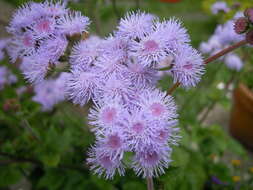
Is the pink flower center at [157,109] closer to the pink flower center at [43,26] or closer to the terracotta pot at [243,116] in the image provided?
the pink flower center at [43,26]

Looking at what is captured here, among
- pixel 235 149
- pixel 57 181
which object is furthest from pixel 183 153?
pixel 57 181

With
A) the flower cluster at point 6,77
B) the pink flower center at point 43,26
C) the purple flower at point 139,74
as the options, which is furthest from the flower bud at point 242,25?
the flower cluster at point 6,77

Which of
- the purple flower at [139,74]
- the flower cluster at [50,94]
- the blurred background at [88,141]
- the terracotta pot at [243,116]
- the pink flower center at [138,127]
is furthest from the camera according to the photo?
the terracotta pot at [243,116]

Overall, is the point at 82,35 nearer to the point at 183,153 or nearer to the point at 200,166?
the point at 183,153

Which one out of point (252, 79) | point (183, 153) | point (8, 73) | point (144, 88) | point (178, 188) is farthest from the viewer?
point (252, 79)

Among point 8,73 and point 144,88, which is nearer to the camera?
point 144,88

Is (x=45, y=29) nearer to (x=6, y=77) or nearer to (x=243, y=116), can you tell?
(x=6, y=77)
